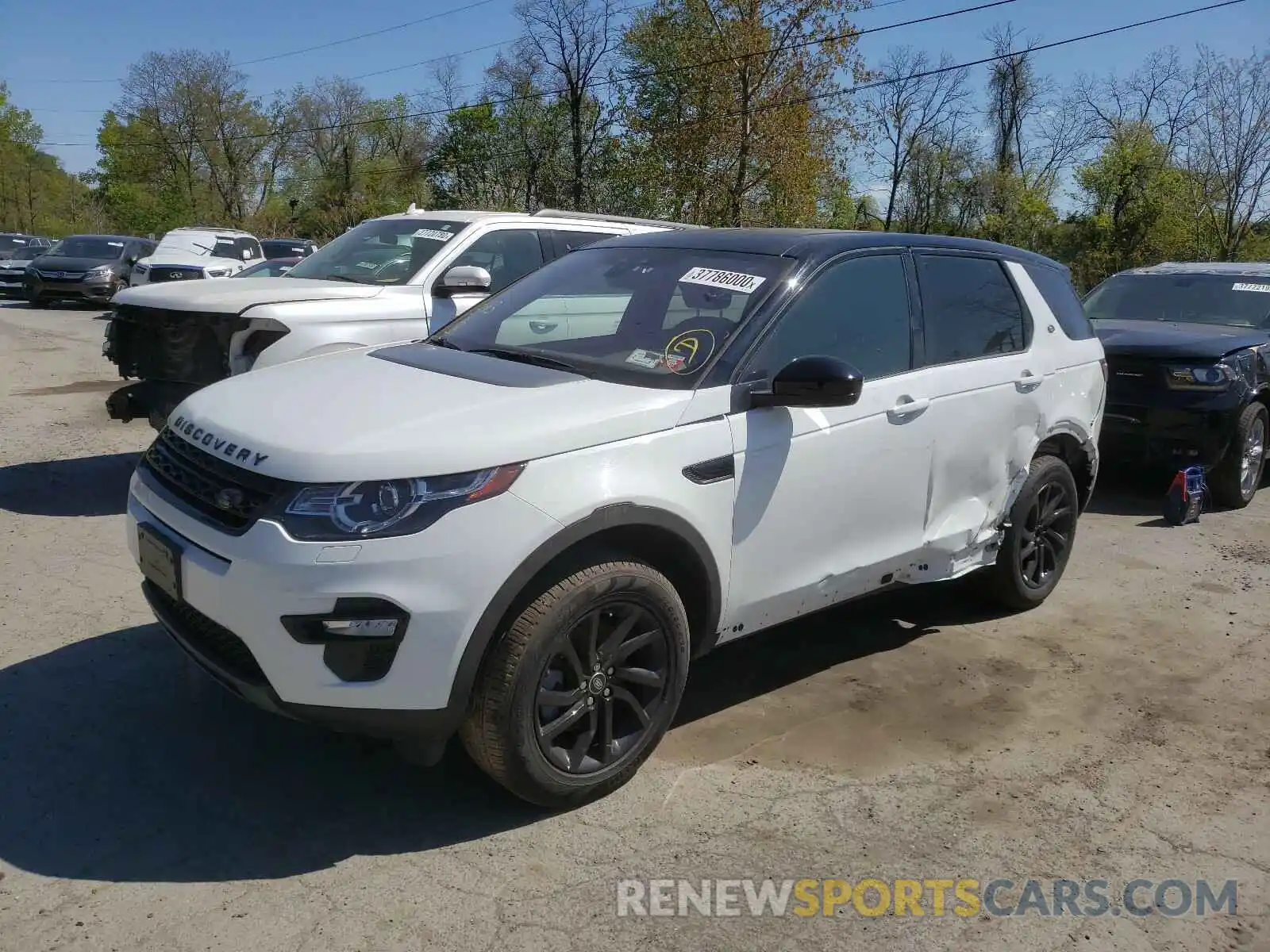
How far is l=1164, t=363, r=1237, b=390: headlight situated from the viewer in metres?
7.60

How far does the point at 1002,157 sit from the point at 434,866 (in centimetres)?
5933

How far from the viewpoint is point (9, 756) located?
354 centimetres

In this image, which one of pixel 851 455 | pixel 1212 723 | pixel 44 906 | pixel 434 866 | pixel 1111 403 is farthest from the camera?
pixel 1111 403

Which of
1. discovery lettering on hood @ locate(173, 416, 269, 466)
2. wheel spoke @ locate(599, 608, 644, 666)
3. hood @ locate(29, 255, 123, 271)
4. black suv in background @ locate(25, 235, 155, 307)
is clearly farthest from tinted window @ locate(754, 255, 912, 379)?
hood @ locate(29, 255, 123, 271)

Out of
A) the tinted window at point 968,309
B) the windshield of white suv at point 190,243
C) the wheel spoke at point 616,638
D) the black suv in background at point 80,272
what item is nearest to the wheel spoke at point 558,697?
the wheel spoke at point 616,638

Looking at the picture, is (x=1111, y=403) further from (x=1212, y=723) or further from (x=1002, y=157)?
(x=1002, y=157)

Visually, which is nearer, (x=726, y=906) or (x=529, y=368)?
(x=726, y=906)

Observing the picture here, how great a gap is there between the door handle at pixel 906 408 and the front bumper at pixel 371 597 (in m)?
1.70

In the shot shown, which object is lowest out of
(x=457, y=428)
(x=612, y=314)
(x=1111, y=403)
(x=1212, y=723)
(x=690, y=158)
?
Result: (x=1212, y=723)

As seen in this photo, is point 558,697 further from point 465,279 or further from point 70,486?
point 70,486

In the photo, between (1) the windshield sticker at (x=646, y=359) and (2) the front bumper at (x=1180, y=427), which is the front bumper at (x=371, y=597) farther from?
(2) the front bumper at (x=1180, y=427)

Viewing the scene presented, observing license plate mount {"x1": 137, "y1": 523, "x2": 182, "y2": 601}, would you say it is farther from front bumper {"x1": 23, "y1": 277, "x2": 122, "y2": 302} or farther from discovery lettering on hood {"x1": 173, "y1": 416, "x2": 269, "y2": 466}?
front bumper {"x1": 23, "y1": 277, "x2": 122, "y2": 302}

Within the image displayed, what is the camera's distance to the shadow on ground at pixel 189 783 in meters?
3.07

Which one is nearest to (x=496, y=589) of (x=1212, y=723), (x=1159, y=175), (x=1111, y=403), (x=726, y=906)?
(x=726, y=906)
